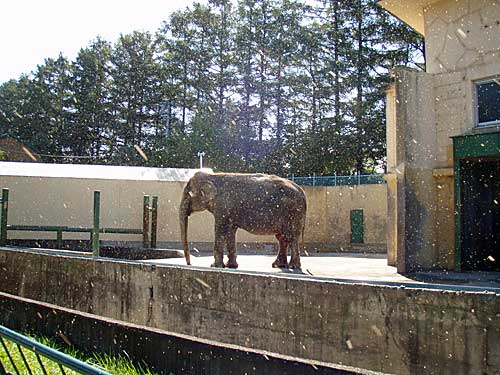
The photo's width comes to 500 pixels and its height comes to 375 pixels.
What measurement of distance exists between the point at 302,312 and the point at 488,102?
696 cm

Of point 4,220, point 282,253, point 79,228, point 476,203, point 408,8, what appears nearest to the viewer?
point 282,253

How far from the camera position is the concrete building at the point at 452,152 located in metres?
10.6

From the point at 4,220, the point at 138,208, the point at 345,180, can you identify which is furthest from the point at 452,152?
the point at 138,208

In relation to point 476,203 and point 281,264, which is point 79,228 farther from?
point 476,203

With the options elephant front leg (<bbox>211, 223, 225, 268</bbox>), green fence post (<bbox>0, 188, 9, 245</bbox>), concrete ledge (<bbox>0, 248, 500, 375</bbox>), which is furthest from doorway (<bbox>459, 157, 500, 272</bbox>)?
green fence post (<bbox>0, 188, 9, 245</bbox>)

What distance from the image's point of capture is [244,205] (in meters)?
9.91

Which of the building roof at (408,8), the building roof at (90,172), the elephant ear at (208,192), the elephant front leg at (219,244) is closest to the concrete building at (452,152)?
the building roof at (408,8)

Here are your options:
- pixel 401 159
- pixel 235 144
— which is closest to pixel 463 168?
pixel 401 159

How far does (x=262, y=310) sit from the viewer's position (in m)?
5.79

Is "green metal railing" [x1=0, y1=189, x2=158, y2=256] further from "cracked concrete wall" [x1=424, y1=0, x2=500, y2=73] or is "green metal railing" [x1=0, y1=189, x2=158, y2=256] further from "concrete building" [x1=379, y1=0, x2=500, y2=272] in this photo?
"cracked concrete wall" [x1=424, y1=0, x2=500, y2=73]

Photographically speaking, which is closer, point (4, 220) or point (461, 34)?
point (461, 34)

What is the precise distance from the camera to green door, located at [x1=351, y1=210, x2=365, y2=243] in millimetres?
20922

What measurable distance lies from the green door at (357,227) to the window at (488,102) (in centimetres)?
1044

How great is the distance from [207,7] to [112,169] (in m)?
18.0
